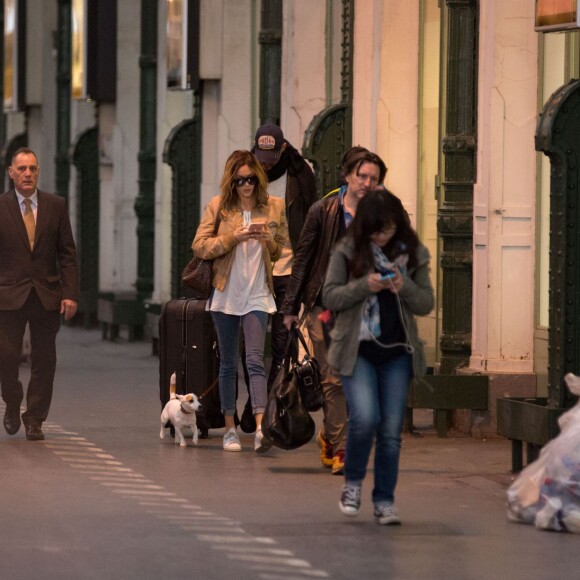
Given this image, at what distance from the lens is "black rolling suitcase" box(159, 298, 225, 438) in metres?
12.9

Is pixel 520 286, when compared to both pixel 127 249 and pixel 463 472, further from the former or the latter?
pixel 127 249

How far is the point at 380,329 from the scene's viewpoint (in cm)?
918

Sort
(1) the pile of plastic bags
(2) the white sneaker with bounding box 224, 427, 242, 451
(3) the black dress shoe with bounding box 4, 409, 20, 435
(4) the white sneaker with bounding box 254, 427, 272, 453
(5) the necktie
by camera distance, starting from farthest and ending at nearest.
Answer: (3) the black dress shoe with bounding box 4, 409, 20, 435 → (5) the necktie → (2) the white sneaker with bounding box 224, 427, 242, 451 → (4) the white sneaker with bounding box 254, 427, 272, 453 → (1) the pile of plastic bags

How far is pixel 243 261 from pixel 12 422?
1995 millimetres

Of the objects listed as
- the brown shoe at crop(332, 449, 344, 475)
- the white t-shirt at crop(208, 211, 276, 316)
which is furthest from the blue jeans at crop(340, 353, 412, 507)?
the white t-shirt at crop(208, 211, 276, 316)

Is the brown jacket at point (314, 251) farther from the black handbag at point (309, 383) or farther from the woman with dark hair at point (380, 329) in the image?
the woman with dark hair at point (380, 329)

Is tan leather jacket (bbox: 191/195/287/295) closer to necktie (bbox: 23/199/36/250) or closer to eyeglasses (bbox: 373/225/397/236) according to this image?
necktie (bbox: 23/199/36/250)

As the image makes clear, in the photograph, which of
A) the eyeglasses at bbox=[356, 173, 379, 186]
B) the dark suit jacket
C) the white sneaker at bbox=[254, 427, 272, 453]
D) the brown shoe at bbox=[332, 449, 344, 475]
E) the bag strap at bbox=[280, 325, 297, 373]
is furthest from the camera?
the dark suit jacket

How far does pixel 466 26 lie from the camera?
14344mm

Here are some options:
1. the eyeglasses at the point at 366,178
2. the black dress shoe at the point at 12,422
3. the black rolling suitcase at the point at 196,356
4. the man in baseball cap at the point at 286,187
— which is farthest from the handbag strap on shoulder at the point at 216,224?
the eyeglasses at the point at 366,178

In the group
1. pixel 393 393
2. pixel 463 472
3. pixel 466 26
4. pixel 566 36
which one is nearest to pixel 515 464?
pixel 463 472

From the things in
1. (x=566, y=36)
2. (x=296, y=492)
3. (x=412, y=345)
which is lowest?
(x=296, y=492)

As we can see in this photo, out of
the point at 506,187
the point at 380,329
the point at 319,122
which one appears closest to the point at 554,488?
the point at 380,329

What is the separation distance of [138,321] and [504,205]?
12.2 metres
